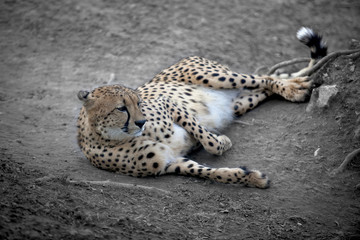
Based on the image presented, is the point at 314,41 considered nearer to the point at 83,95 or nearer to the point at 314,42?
the point at 314,42

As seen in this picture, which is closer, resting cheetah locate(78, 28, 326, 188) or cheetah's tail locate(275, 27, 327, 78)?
resting cheetah locate(78, 28, 326, 188)

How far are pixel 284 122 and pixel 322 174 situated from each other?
2.51ft

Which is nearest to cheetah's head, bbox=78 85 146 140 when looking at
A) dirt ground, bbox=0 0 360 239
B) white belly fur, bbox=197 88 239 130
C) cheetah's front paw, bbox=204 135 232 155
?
dirt ground, bbox=0 0 360 239

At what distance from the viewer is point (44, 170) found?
309 centimetres

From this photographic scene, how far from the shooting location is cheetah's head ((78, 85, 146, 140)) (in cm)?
317

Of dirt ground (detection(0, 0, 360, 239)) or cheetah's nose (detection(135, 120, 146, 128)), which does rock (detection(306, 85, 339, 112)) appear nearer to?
dirt ground (detection(0, 0, 360, 239))

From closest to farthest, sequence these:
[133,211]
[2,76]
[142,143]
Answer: [133,211] < [142,143] < [2,76]

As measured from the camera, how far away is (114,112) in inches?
125

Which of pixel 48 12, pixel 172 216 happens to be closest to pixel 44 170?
pixel 172 216

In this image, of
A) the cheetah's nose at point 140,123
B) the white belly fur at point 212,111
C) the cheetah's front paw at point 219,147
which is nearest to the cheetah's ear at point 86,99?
the cheetah's nose at point 140,123

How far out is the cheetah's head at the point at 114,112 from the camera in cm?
317

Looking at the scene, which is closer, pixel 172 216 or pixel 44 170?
pixel 172 216

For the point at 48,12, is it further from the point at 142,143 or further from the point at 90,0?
the point at 142,143

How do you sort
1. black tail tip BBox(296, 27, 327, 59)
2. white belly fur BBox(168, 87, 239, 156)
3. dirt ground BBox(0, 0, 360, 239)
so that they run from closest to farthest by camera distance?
A: dirt ground BBox(0, 0, 360, 239), white belly fur BBox(168, 87, 239, 156), black tail tip BBox(296, 27, 327, 59)
